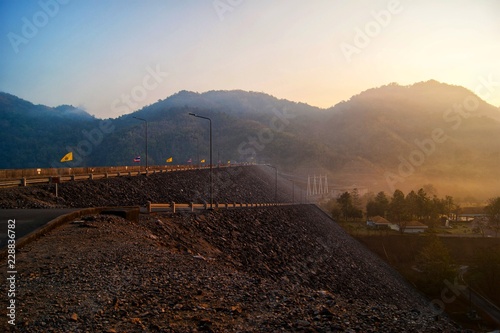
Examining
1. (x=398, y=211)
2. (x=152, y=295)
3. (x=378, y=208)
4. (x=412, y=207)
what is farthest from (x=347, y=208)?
(x=152, y=295)

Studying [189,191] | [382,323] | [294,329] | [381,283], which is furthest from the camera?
[189,191]

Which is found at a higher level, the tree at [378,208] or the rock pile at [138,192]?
the rock pile at [138,192]

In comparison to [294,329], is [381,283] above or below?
below

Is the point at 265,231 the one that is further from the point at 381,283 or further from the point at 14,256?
the point at 14,256

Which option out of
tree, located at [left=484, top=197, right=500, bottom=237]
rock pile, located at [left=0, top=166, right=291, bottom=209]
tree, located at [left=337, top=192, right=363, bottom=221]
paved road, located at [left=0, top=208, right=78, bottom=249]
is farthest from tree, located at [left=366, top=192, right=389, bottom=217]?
paved road, located at [left=0, top=208, right=78, bottom=249]

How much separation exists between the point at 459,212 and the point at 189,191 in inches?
3599

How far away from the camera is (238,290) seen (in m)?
13.0

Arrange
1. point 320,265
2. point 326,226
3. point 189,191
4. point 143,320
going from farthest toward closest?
point 326,226 → point 189,191 → point 320,265 → point 143,320

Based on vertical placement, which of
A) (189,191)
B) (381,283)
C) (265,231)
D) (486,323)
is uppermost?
(189,191)

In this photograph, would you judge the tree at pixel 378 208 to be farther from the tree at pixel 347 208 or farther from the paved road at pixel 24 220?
the paved road at pixel 24 220

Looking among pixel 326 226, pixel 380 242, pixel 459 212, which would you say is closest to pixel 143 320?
pixel 326 226

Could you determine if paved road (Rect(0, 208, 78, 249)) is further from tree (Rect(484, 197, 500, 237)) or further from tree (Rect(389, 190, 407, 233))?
tree (Rect(484, 197, 500, 237))

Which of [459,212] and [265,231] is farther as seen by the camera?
[459,212]

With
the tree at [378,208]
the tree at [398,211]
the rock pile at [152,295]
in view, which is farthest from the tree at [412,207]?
the rock pile at [152,295]
